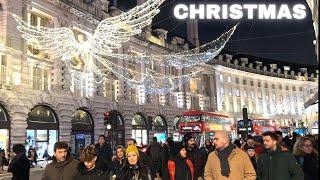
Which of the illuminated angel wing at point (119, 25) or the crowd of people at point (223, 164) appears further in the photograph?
the illuminated angel wing at point (119, 25)

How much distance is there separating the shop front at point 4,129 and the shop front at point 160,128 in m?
22.2

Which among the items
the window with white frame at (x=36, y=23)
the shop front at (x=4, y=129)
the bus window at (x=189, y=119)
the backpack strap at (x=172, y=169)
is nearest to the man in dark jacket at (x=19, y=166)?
the backpack strap at (x=172, y=169)

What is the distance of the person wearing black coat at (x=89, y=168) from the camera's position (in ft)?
19.2

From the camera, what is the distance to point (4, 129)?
28.2 metres

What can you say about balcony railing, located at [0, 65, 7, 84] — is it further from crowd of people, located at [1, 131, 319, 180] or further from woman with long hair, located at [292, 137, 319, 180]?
woman with long hair, located at [292, 137, 319, 180]

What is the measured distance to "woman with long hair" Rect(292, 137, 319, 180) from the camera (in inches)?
264

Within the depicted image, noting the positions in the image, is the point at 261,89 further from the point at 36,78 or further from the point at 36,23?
the point at 36,78

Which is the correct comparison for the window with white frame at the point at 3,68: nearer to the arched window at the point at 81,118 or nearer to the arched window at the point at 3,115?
the arched window at the point at 3,115

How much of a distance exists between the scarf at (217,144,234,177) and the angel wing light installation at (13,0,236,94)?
12379 mm

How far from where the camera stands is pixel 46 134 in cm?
3253

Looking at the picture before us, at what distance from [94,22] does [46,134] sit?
12330 mm

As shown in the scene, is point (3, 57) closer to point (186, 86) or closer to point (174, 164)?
point (174, 164)

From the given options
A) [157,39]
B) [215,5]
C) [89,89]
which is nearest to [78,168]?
[215,5]

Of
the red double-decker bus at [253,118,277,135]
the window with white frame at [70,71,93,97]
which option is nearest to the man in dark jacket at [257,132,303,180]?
the window with white frame at [70,71,93,97]
